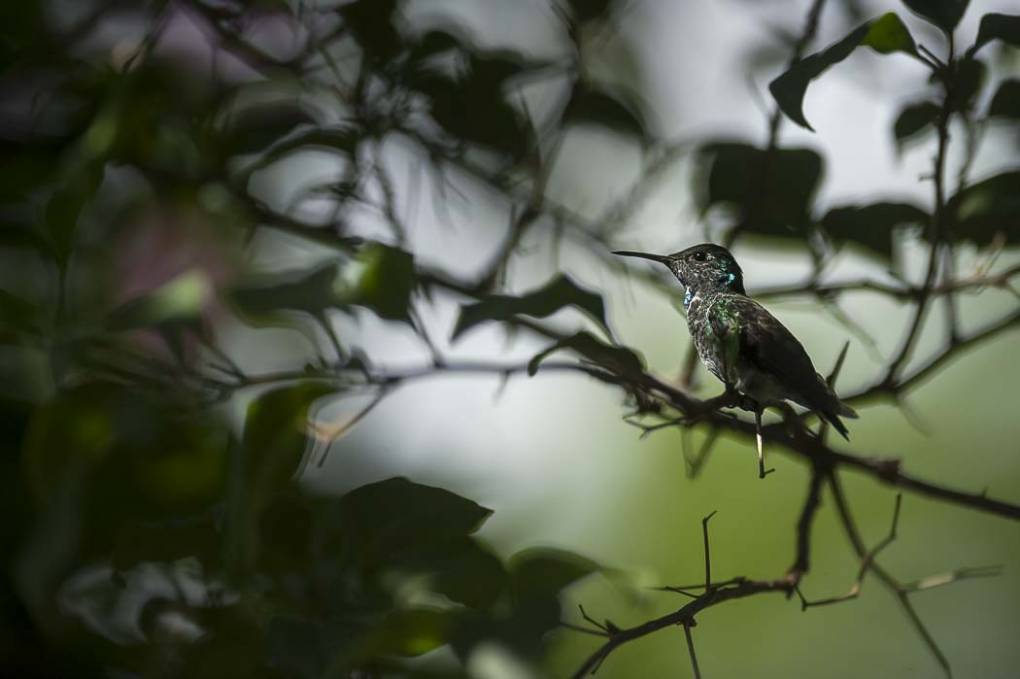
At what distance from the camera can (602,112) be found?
1050 mm

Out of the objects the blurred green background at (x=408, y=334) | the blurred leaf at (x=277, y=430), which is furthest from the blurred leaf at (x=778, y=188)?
the blurred leaf at (x=277, y=430)

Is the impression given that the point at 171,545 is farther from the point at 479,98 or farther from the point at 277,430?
the point at 479,98

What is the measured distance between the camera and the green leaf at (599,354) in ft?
2.19

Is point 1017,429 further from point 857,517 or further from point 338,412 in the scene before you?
point 338,412

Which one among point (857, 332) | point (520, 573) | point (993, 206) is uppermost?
point (993, 206)

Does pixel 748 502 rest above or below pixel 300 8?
below

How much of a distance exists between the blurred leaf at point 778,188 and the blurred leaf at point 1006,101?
13 centimetres

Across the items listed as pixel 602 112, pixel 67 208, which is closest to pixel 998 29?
pixel 602 112

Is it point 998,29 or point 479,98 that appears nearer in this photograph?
point 998,29

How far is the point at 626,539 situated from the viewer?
3.70ft

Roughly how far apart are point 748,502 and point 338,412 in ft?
1.13

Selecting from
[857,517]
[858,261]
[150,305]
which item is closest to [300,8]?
[150,305]

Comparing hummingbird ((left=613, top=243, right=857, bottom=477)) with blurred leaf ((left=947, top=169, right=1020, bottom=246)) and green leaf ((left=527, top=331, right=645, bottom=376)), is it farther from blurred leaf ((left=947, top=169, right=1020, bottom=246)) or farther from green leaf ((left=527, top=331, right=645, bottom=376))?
blurred leaf ((left=947, top=169, right=1020, bottom=246))

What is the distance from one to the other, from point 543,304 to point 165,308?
1.00 feet
